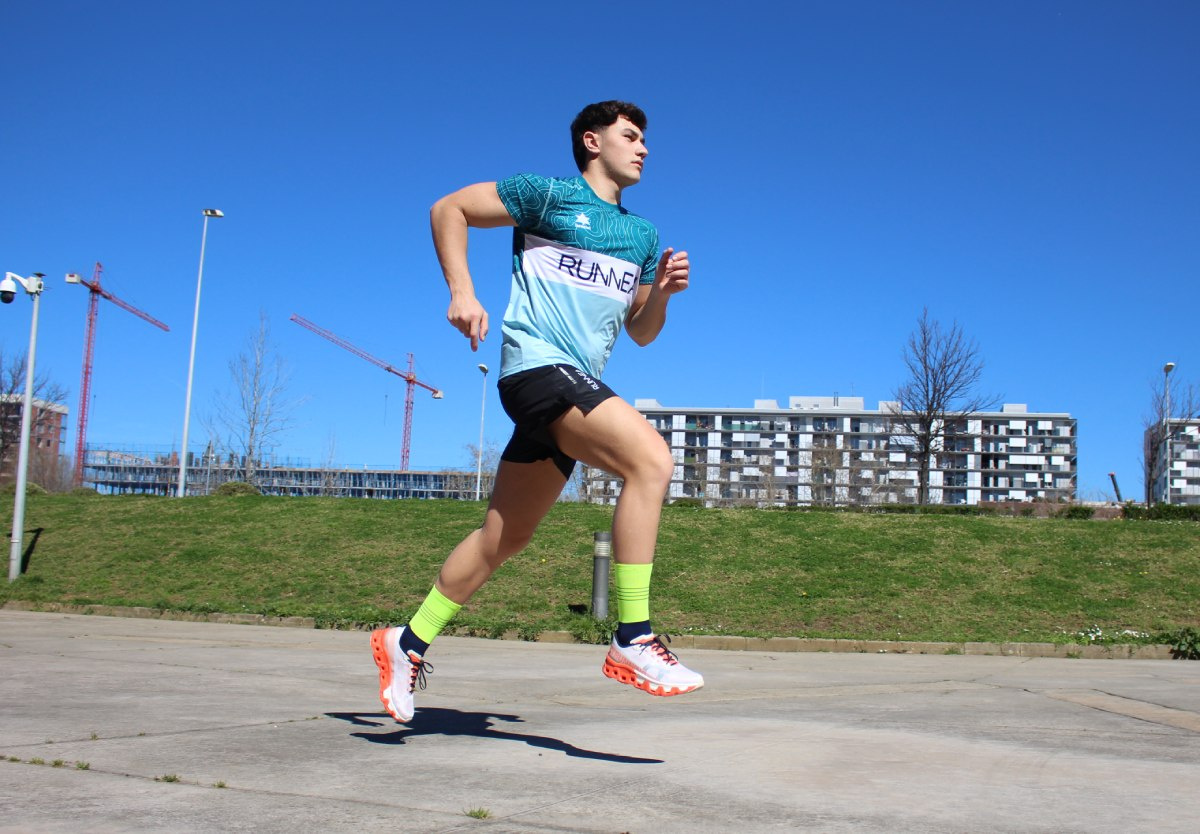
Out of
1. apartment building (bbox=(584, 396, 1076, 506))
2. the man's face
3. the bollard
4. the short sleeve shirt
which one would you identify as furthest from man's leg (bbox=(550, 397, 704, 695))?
apartment building (bbox=(584, 396, 1076, 506))

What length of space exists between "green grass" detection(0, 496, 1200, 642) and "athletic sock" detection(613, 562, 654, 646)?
811 cm

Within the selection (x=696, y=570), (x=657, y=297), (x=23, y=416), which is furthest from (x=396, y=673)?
(x=23, y=416)

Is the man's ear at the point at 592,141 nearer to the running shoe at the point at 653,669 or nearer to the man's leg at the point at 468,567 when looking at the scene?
the man's leg at the point at 468,567

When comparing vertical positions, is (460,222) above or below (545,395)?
above

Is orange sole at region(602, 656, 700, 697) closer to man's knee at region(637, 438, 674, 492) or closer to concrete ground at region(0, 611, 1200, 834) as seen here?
concrete ground at region(0, 611, 1200, 834)

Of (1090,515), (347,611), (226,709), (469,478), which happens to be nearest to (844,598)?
(347,611)

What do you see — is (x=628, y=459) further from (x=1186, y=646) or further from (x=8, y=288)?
(x=8, y=288)

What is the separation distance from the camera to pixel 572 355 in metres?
3.33

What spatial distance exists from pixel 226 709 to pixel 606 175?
8.60 feet

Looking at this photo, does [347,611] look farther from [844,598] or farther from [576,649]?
[844,598]

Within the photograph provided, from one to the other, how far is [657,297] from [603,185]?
0.46m

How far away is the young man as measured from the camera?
125 inches

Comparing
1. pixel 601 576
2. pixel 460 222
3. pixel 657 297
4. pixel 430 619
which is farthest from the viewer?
pixel 601 576

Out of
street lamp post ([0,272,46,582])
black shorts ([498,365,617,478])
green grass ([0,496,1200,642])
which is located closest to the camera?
black shorts ([498,365,617,478])
